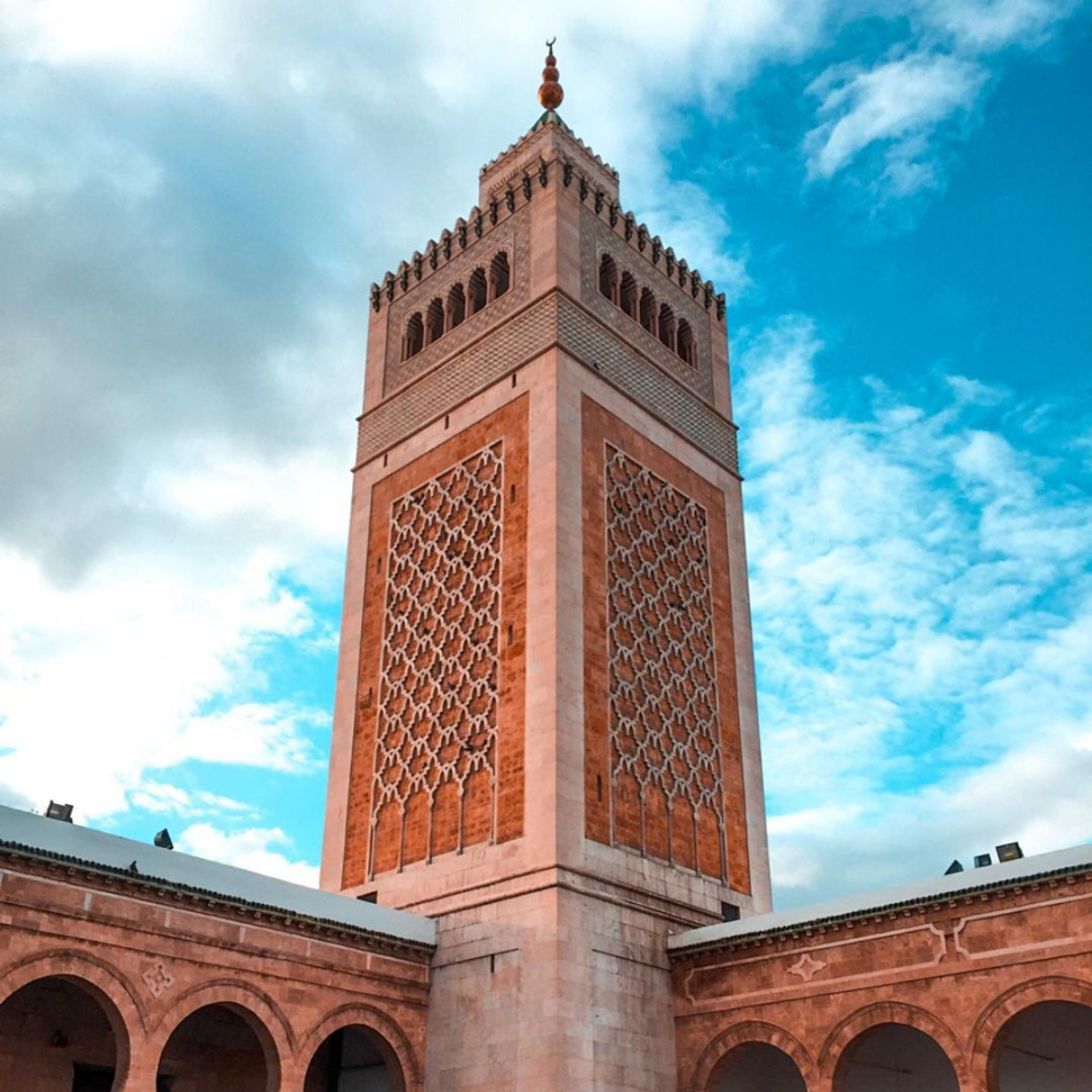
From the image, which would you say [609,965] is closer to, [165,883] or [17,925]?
[165,883]

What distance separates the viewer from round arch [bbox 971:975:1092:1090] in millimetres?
9797

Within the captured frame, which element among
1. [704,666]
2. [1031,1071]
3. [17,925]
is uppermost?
[704,666]

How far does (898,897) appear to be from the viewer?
1098 centimetres

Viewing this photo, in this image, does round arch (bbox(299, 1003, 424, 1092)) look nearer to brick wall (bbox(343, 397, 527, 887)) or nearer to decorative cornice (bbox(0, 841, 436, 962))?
A: decorative cornice (bbox(0, 841, 436, 962))

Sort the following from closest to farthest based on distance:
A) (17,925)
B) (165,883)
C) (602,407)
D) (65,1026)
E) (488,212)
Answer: (17,925)
(165,883)
(65,1026)
(602,407)
(488,212)

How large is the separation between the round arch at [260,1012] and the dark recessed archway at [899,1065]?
559cm

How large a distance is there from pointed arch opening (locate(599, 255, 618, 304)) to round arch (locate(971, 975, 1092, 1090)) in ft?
32.6

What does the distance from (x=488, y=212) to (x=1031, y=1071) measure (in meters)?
12.4

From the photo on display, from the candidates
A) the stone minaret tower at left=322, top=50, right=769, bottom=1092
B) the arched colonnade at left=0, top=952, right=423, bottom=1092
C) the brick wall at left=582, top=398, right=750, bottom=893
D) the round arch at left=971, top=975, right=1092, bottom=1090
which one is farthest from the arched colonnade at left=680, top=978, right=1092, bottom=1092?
the arched colonnade at left=0, top=952, right=423, bottom=1092

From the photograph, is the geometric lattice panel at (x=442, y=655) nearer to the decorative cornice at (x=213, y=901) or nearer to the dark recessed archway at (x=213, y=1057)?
the decorative cornice at (x=213, y=901)

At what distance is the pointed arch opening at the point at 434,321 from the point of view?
1739 cm

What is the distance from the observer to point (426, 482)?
1592 centimetres

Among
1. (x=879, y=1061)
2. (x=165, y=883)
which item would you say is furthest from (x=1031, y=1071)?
(x=165, y=883)

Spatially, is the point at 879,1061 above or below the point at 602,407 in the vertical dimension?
below
